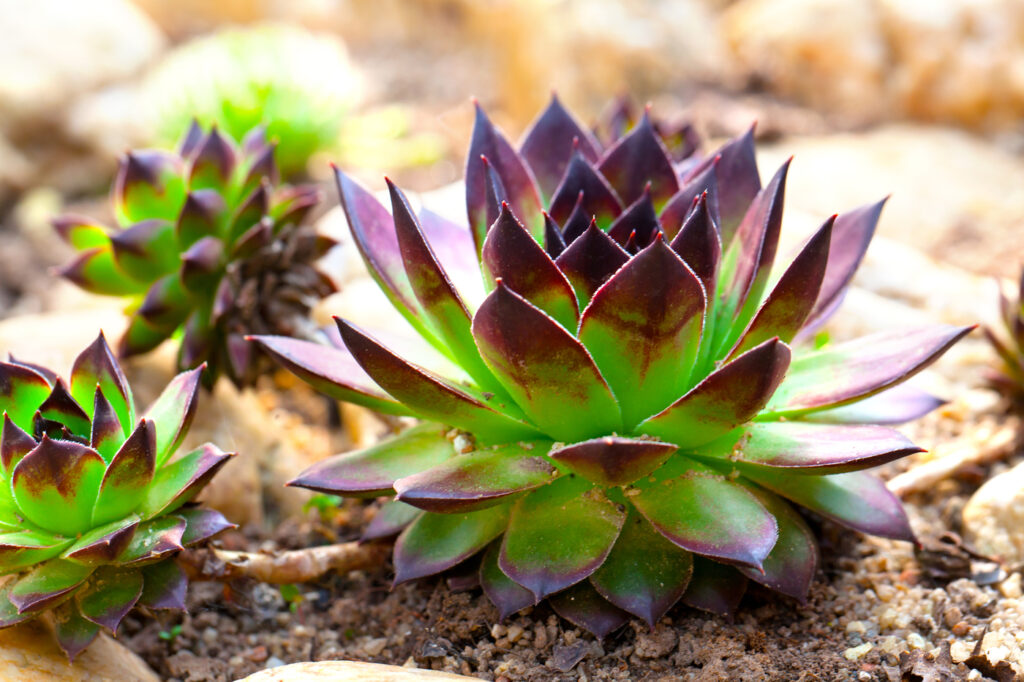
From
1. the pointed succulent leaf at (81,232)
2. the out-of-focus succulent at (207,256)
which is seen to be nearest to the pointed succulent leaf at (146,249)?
the out-of-focus succulent at (207,256)

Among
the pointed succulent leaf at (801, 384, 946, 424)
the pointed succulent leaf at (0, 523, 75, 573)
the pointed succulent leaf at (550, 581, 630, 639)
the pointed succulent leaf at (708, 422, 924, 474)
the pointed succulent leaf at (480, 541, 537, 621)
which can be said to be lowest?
the pointed succulent leaf at (550, 581, 630, 639)

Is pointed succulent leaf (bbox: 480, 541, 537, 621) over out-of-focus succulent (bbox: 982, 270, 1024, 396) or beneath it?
beneath

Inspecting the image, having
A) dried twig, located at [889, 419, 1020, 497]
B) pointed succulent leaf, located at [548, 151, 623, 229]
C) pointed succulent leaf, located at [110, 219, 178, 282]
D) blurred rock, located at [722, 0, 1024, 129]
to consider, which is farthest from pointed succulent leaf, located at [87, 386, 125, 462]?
blurred rock, located at [722, 0, 1024, 129]

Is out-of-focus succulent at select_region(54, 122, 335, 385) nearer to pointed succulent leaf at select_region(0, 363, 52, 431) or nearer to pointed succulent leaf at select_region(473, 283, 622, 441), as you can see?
pointed succulent leaf at select_region(0, 363, 52, 431)

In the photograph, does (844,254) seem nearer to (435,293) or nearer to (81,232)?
(435,293)

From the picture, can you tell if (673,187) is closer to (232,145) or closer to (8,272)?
(232,145)

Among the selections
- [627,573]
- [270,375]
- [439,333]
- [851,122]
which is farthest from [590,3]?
[627,573]
